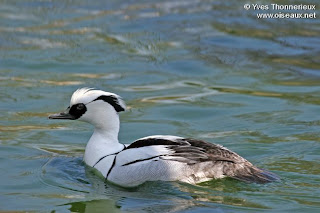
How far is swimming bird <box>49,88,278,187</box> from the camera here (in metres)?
8.98

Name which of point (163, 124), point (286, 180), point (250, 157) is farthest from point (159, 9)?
point (286, 180)

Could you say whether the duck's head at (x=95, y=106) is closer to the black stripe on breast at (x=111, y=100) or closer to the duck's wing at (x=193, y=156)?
the black stripe on breast at (x=111, y=100)

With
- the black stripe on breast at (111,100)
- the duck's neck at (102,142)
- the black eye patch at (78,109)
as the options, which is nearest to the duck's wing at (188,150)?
the duck's neck at (102,142)

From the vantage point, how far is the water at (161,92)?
29.2ft

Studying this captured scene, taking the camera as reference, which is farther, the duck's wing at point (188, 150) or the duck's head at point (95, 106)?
the duck's head at point (95, 106)

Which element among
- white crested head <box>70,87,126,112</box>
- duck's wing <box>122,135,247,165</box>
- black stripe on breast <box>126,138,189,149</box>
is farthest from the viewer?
white crested head <box>70,87,126,112</box>

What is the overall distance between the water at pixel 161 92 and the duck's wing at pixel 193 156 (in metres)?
0.17

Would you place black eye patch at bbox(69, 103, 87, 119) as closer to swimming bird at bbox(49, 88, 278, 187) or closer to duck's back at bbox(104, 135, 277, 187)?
swimming bird at bbox(49, 88, 278, 187)

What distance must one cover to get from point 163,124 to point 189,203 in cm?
346

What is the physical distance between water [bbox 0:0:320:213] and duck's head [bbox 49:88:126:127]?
73 centimetres

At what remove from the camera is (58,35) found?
17062 mm

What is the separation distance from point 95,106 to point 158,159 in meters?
1.20

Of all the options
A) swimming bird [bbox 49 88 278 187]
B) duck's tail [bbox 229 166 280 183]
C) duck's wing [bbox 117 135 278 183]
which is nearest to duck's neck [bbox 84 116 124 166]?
swimming bird [bbox 49 88 278 187]

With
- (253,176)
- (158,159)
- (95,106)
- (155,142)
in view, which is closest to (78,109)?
(95,106)
